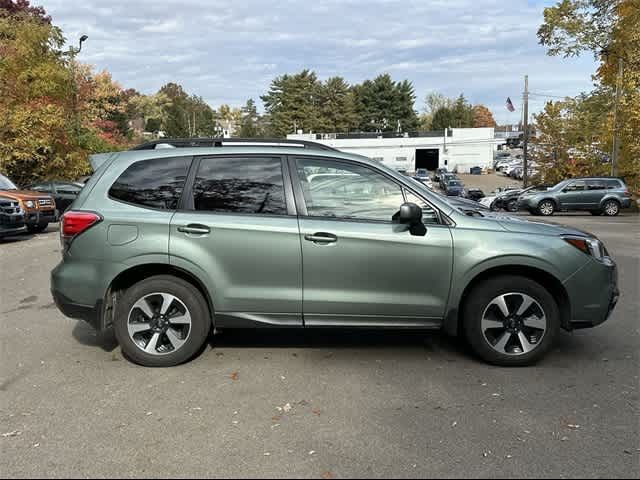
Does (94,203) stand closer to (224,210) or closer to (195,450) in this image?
(224,210)

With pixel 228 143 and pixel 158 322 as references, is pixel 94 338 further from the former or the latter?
pixel 228 143

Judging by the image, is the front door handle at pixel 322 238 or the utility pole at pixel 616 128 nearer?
the front door handle at pixel 322 238

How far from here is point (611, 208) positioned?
24.4 m

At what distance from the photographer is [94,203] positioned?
468cm

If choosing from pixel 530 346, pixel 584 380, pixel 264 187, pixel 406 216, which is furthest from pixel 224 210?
pixel 584 380

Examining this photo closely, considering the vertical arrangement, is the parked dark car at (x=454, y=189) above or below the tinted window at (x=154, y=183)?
below

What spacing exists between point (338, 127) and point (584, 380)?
96704 millimetres

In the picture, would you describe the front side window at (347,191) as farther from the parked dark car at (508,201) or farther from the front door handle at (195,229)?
the parked dark car at (508,201)

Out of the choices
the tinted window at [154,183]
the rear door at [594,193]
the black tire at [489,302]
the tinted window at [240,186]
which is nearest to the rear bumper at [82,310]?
the tinted window at [154,183]

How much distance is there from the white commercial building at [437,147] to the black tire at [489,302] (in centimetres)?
7472

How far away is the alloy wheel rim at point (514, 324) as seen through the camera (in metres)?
4.55

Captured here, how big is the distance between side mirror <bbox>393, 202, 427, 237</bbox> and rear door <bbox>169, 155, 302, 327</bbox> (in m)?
0.84

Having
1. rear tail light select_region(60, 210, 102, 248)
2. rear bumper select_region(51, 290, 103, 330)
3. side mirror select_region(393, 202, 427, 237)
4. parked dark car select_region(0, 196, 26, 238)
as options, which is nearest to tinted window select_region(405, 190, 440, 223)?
side mirror select_region(393, 202, 427, 237)

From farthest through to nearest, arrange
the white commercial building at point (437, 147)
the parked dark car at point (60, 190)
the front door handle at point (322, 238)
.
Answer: the white commercial building at point (437, 147), the parked dark car at point (60, 190), the front door handle at point (322, 238)
